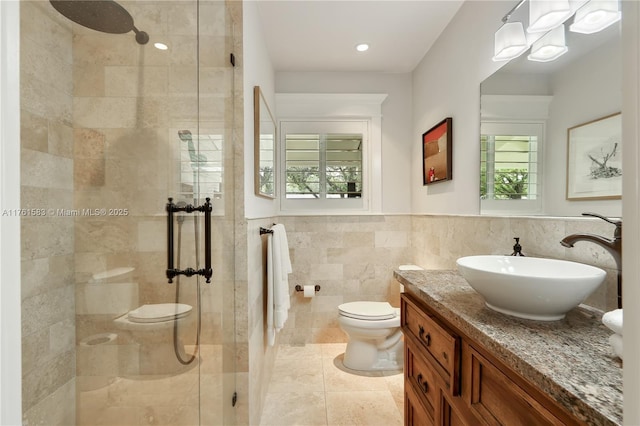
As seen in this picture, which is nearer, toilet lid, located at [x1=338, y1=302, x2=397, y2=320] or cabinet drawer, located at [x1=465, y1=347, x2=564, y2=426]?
cabinet drawer, located at [x1=465, y1=347, x2=564, y2=426]

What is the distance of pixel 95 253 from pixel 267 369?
158 cm

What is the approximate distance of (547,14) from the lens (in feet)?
3.86

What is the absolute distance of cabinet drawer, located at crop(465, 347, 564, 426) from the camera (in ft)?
2.09

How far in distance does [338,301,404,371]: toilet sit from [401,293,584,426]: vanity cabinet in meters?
0.78

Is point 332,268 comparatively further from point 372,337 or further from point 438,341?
point 438,341

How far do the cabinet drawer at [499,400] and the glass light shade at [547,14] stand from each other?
1.27 m

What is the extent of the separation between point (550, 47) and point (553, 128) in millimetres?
334

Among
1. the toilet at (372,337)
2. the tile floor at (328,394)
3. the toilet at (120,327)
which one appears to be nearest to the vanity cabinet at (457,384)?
the tile floor at (328,394)

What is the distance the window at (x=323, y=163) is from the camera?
2908 mm

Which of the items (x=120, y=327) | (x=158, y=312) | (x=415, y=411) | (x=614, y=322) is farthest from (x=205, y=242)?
(x=614, y=322)

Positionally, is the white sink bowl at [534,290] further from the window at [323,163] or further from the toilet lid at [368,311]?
the window at [323,163]

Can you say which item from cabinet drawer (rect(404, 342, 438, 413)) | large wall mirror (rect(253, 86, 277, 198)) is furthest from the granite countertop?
large wall mirror (rect(253, 86, 277, 198))

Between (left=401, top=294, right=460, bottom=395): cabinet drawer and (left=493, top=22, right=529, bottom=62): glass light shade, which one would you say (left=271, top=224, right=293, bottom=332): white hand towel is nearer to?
(left=401, top=294, right=460, bottom=395): cabinet drawer
